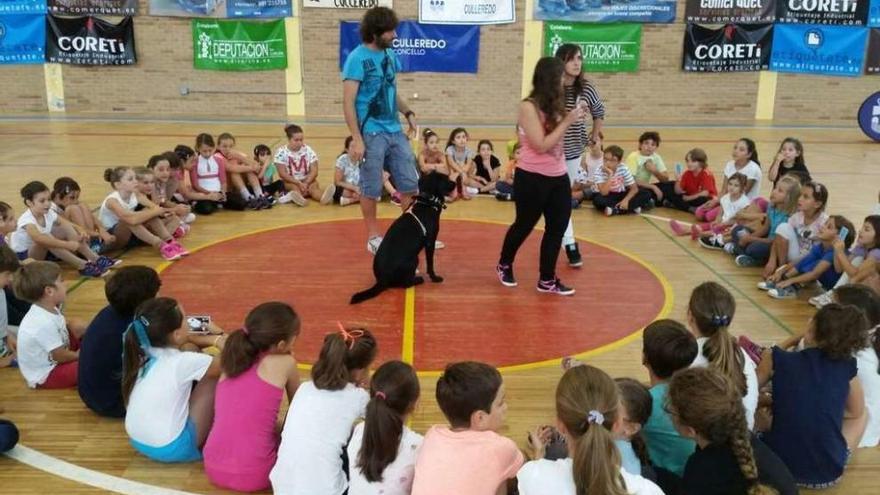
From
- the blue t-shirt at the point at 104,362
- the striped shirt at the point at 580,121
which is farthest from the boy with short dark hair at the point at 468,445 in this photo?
the striped shirt at the point at 580,121

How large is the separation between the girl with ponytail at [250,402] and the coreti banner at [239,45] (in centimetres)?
1313

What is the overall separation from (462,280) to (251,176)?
3545mm

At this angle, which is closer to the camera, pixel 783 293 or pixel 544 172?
pixel 544 172

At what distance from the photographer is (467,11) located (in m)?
15.6

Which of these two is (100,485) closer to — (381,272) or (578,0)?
(381,272)

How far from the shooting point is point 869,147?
13859 mm

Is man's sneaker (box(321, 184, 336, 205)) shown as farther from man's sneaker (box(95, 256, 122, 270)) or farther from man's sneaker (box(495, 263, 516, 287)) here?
man's sneaker (box(495, 263, 516, 287))

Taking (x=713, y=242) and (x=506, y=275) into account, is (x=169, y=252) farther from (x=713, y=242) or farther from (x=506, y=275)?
(x=713, y=242)

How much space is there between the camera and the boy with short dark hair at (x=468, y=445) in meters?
2.85

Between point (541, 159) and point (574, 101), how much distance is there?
0.76 metres

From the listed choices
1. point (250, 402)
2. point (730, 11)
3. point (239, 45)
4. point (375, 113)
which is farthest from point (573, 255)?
point (730, 11)

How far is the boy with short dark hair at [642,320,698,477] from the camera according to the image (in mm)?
3377

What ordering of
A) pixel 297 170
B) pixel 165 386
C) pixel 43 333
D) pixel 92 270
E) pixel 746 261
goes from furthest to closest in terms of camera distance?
pixel 297 170 < pixel 746 261 < pixel 92 270 < pixel 43 333 < pixel 165 386

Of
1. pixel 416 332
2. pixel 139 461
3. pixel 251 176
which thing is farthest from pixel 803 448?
pixel 251 176
